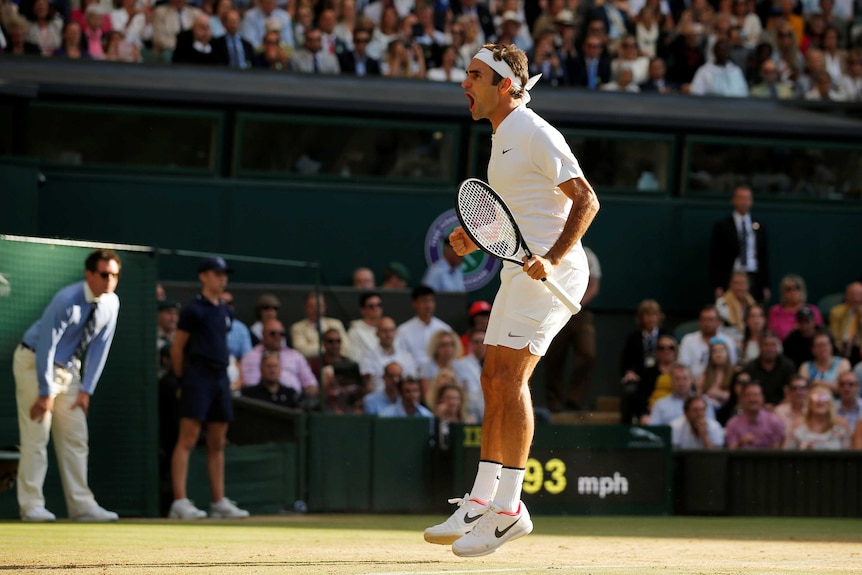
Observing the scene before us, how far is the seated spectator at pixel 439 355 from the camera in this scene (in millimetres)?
14484

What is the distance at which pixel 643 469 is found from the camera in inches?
530

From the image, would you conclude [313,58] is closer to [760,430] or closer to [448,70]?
[448,70]

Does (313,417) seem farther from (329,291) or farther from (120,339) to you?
(329,291)

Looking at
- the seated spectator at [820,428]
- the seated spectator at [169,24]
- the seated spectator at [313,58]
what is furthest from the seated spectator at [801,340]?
the seated spectator at [169,24]

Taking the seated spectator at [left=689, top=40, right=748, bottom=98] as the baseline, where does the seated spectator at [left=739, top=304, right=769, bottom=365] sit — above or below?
below

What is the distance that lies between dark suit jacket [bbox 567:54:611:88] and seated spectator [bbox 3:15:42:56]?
21.6 ft

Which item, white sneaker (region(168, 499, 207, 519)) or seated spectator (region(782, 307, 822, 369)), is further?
seated spectator (region(782, 307, 822, 369))

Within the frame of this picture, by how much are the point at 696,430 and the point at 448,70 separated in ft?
20.2

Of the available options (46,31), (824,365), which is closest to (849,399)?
(824,365)

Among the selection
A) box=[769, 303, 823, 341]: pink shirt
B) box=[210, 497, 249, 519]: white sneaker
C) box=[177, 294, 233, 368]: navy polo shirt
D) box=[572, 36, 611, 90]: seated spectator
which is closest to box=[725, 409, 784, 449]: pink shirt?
box=[769, 303, 823, 341]: pink shirt

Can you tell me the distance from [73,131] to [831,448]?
8977mm

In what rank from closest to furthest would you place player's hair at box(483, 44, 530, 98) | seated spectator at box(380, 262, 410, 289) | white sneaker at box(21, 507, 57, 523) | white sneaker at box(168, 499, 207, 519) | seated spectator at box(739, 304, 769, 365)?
player's hair at box(483, 44, 530, 98), white sneaker at box(21, 507, 57, 523), white sneaker at box(168, 499, 207, 519), seated spectator at box(739, 304, 769, 365), seated spectator at box(380, 262, 410, 289)

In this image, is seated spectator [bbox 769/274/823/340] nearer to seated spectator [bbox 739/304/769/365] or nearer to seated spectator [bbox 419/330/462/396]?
seated spectator [bbox 739/304/769/365]

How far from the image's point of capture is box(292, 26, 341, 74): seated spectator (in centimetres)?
1741
